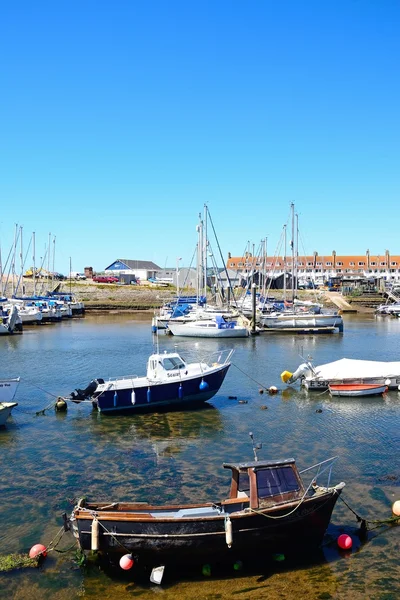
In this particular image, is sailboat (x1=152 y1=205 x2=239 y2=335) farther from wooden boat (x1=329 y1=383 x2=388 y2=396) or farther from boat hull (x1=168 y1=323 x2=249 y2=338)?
wooden boat (x1=329 y1=383 x2=388 y2=396)

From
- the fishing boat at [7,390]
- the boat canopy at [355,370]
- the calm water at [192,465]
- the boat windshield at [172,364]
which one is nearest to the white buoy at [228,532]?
the calm water at [192,465]

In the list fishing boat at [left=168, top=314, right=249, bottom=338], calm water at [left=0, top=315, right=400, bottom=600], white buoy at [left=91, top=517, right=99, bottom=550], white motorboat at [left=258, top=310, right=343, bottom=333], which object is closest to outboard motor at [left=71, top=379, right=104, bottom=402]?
calm water at [left=0, top=315, right=400, bottom=600]

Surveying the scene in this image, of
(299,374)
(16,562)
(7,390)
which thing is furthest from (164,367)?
(16,562)

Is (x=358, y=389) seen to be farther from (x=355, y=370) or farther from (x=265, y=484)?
(x=265, y=484)

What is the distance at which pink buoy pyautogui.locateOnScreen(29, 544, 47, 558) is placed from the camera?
44.4ft

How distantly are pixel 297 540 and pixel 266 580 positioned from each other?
132cm

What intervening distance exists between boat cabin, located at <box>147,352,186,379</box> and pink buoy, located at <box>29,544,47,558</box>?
1374cm

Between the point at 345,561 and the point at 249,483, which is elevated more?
the point at 249,483

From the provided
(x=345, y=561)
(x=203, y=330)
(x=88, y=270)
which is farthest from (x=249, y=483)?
(x=88, y=270)

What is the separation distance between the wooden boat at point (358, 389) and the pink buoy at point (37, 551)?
68.0 feet

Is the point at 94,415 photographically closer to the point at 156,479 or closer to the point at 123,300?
the point at 156,479

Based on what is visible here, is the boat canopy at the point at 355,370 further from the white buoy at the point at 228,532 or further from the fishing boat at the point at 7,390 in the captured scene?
the white buoy at the point at 228,532

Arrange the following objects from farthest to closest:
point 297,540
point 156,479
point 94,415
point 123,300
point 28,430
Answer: point 123,300 → point 94,415 → point 28,430 → point 156,479 → point 297,540

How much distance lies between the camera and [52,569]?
43.5ft
